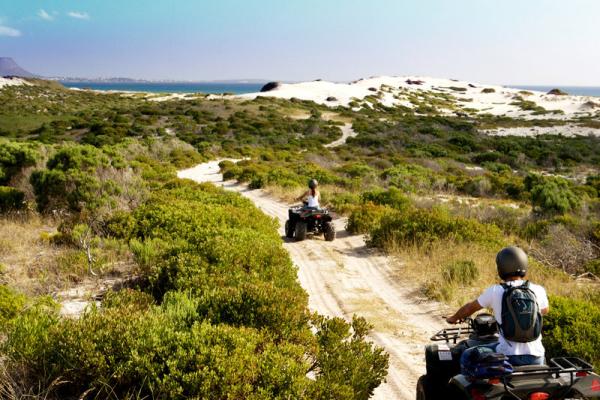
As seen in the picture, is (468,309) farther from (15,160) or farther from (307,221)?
(15,160)

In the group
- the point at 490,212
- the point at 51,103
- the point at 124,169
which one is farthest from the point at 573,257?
the point at 51,103

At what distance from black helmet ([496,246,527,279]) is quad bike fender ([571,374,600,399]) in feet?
2.58

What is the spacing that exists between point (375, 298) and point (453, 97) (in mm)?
90231

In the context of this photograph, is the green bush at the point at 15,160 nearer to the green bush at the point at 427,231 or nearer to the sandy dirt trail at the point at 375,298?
the sandy dirt trail at the point at 375,298

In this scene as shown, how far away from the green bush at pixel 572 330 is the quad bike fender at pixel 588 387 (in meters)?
2.19

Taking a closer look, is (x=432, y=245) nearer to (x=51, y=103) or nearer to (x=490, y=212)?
(x=490, y=212)

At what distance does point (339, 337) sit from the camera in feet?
15.6

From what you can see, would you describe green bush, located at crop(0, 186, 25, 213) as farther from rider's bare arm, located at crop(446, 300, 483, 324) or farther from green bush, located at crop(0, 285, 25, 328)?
rider's bare arm, located at crop(446, 300, 483, 324)

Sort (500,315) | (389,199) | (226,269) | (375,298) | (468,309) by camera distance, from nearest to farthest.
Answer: (500,315) → (468,309) → (226,269) → (375,298) → (389,199)

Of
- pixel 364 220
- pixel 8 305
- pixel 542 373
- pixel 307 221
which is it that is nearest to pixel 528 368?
pixel 542 373

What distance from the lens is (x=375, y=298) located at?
771 cm

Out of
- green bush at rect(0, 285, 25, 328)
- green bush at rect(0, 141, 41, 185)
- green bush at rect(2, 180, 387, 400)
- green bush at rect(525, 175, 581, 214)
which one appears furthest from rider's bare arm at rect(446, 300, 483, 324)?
green bush at rect(0, 141, 41, 185)

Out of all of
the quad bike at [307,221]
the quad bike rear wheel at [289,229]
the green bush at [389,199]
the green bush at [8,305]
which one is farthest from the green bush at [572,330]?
the green bush at [389,199]

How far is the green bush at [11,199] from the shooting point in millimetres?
12445
